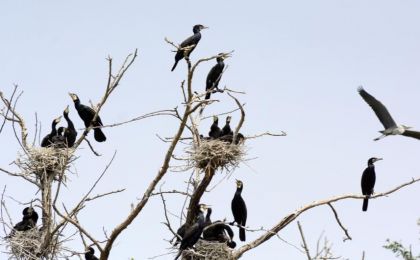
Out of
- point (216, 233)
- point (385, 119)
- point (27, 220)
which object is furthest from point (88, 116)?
point (385, 119)

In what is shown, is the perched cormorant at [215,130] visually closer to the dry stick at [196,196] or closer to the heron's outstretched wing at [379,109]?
the dry stick at [196,196]

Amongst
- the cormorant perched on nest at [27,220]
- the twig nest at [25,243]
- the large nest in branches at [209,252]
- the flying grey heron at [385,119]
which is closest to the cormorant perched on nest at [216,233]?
the large nest in branches at [209,252]

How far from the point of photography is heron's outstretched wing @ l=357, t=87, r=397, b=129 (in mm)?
9211

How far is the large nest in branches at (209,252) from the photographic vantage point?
28.5 feet

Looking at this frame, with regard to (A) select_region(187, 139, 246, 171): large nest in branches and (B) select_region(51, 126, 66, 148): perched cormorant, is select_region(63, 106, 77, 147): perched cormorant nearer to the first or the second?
(B) select_region(51, 126, 66, 148): perched cormorant

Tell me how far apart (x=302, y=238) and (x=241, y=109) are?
7.20 feet

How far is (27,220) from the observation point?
10047mm

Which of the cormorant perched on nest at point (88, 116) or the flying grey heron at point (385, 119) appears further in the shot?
the cormorant perched on nest at point (88, 116)

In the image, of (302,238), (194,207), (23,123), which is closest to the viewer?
(302,238)

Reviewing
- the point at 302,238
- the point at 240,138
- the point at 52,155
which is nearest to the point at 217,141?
the point at 240,138

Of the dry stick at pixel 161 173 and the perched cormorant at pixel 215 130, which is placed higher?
the perched cormorant at pixel 215 130

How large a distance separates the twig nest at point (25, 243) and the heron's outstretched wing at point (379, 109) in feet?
12.8

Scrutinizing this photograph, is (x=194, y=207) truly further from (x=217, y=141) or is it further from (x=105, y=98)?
(x=105, y=98)

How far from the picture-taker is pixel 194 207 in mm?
8914
